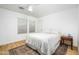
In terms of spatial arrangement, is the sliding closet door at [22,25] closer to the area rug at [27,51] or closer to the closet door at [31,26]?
the closet door at [31,26]

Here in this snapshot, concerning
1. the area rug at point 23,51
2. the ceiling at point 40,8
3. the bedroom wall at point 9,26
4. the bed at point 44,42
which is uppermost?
the ceiling at point 40,8

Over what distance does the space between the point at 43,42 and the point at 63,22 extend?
51 centimetres

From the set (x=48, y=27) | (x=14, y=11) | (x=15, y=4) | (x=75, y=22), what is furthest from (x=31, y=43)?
(x=75, y=22)

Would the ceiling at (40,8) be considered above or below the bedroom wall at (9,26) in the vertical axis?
above

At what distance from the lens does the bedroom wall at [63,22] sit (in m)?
1.04

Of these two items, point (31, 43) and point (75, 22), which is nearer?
point (75, 22)

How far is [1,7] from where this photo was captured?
3.32 feet

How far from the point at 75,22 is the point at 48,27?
47cm

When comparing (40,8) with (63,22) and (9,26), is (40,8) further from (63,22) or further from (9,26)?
(9,26)

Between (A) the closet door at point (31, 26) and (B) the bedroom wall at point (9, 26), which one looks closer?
(B) the bedroom wall at point (9, 26)

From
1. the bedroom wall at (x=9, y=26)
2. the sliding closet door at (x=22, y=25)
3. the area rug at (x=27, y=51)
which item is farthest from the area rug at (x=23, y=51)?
the sliding closet door at (x=22, y=25)

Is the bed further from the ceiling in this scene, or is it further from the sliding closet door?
the ceiling
